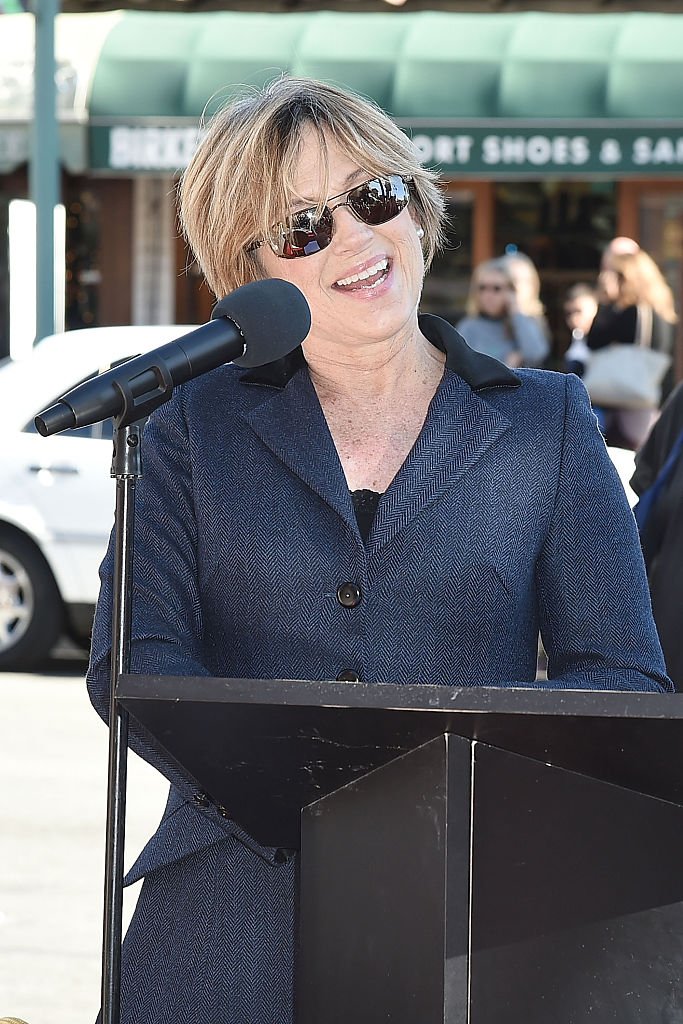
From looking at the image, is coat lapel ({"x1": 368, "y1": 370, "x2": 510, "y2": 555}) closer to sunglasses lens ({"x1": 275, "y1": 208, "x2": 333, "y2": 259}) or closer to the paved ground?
sunglasses lens ({"x1": 275, "y1": 208, "x2": 333, "y2": 259})

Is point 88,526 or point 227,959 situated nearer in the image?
point 227,959

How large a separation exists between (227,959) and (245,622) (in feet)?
1.37

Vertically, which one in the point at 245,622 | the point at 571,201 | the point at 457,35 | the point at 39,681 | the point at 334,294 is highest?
the point at 457,35

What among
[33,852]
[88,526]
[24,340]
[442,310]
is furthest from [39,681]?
[442,310]

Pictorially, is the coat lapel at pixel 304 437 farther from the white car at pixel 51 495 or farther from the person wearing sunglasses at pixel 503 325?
the person wearing sunglasses at pixel 503 325

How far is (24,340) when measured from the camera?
13344mm

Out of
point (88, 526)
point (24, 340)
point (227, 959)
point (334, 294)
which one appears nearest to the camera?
point (227, 959)

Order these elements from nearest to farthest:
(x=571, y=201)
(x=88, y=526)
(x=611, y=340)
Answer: (x=88, y=526)
(x=611, y=340)
(x=571, y=201)

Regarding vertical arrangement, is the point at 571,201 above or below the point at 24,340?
above

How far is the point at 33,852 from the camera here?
5887 mm

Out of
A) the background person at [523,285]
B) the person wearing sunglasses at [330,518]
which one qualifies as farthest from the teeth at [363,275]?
the background person at [523,285]

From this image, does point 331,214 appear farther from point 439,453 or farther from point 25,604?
point 25,604

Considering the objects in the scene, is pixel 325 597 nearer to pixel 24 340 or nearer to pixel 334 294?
pixel 334 294

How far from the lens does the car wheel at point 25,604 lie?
8.65 metres
